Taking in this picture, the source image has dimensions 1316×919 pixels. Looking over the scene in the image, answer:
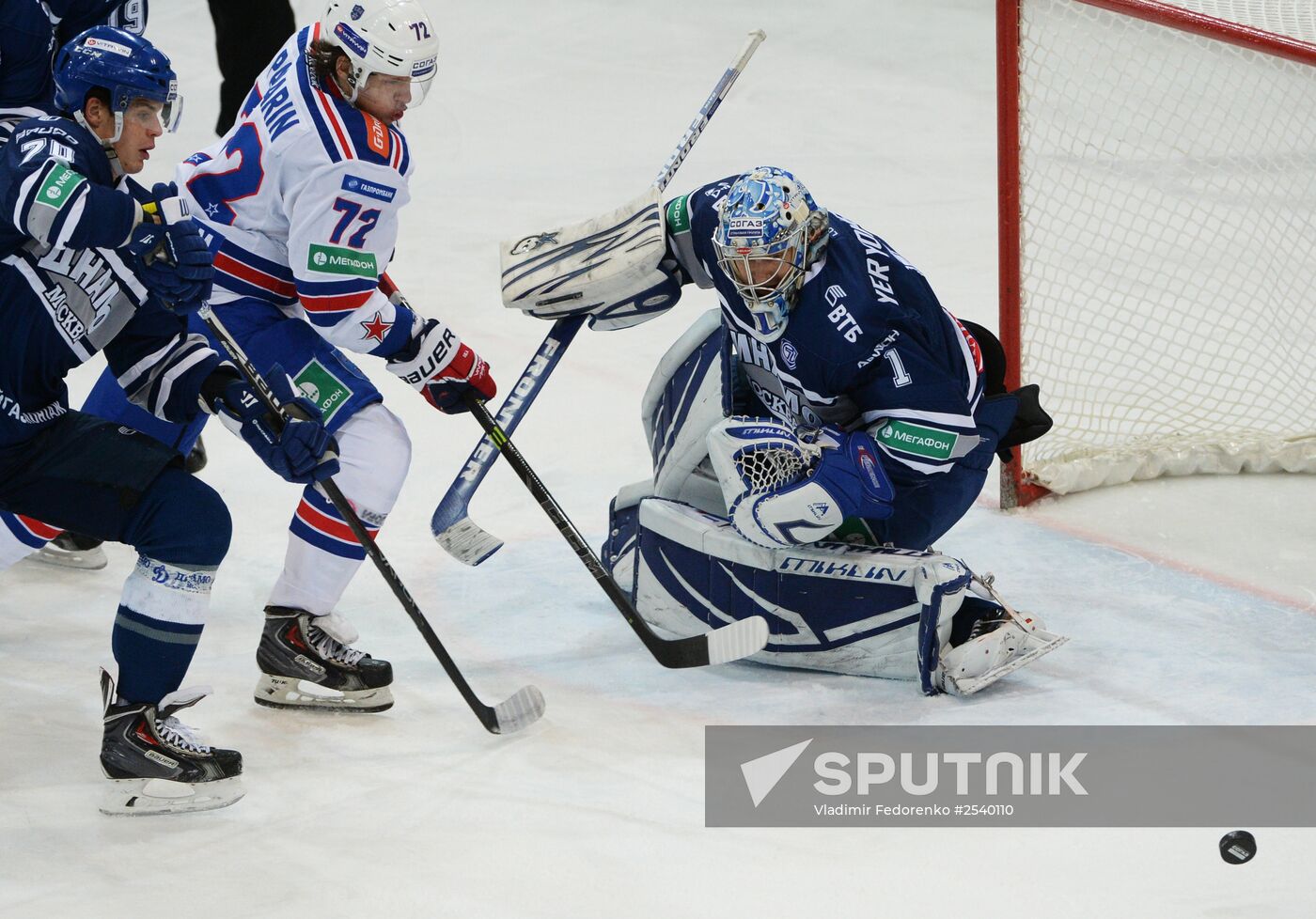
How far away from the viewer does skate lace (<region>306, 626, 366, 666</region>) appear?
3.29m

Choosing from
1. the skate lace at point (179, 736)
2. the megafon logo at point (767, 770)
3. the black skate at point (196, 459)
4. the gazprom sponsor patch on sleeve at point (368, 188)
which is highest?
the gazprom sponsor patch on sleeve at point (368, 188)

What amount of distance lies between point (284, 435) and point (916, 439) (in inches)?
46.6

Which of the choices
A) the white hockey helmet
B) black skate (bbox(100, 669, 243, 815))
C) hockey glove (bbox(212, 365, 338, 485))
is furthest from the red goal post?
black skate (bbox(100, 669, 243, 815))

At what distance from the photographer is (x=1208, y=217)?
17.3 ft

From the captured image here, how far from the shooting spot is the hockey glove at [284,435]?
9.41ft

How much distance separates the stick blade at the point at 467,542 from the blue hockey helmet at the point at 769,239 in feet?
2.58

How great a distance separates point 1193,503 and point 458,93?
→ 4.54 meters

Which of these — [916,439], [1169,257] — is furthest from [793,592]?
[1169,257]

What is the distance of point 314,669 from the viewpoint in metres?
3.28

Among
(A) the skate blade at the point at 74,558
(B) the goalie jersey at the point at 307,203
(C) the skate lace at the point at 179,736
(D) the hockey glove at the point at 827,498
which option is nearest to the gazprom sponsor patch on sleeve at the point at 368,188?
(B) the goalie jersey at the point at 307,203

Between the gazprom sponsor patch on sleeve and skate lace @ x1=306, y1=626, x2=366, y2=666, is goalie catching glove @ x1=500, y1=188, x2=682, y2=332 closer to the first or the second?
the gazprom sponsor patch on sleeve

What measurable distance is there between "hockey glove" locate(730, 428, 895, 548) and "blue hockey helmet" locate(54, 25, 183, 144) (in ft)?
4.37

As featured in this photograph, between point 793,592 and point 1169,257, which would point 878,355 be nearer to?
point 793,592

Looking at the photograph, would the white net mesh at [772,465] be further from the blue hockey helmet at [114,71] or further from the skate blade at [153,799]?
the blue hockey helmet at [114,71]
